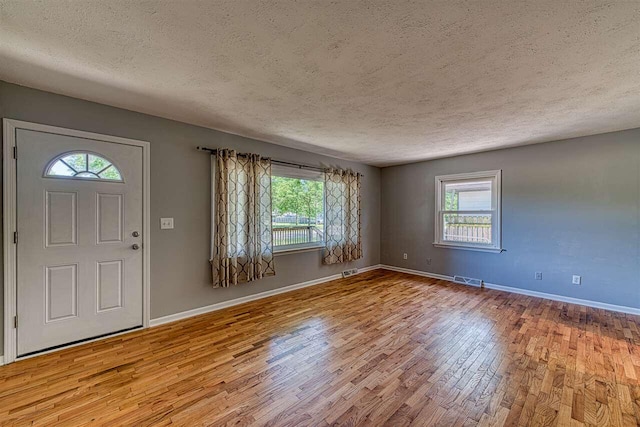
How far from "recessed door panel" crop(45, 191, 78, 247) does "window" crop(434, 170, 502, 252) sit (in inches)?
210

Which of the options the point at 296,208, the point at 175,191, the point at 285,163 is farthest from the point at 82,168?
the point at 296,208

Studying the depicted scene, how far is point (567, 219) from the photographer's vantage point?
12.7 feet

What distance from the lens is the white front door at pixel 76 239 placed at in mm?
2344

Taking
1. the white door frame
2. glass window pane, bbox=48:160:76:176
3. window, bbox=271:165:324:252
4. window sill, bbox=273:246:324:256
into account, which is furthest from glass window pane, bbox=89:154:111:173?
window sill, bbox=273:246:324:256

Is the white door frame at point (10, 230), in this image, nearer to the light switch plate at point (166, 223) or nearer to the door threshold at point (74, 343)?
the door threshold at point (74, 343)

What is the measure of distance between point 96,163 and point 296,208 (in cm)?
265

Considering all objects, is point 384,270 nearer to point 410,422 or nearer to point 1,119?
point 410,422

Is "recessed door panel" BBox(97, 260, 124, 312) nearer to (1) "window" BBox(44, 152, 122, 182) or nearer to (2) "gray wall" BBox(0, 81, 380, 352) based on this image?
(2) "gray wall" BBox(0, 81, 380, 352)

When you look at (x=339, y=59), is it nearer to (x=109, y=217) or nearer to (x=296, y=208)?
(x=109, y=217)

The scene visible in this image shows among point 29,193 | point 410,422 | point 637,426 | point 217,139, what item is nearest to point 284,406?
point 410,422

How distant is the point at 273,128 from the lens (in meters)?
3.44

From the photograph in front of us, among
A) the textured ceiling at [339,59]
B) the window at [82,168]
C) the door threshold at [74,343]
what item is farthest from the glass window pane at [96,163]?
the door threshold at [74,343]

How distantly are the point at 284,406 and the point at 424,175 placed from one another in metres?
4.80

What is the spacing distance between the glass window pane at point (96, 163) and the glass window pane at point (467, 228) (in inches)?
206
